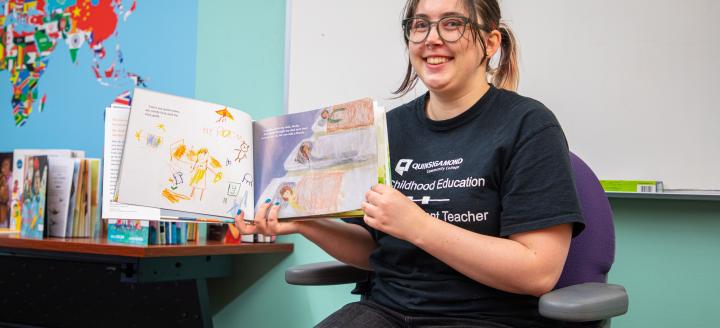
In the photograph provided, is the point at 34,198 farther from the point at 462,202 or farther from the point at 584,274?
the point at 584,274

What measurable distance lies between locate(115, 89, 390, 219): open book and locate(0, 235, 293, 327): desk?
1.67 ft

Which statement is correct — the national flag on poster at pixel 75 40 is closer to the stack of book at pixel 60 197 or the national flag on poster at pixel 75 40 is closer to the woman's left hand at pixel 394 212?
the stack of book at pixel 60 197

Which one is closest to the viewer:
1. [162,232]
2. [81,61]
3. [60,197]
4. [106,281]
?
[162,232]

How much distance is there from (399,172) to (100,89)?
1.66 meters

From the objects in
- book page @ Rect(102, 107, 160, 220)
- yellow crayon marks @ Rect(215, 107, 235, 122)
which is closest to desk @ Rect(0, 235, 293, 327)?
book page @ Rect(102, 107, 160, 220)

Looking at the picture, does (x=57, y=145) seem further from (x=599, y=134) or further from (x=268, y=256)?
(x=599, y=134)

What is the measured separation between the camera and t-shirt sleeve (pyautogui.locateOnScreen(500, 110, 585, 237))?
1.06 metres

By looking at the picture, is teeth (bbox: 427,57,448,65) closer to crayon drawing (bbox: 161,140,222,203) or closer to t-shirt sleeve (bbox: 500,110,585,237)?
t-shirt sleeve (bbox: 500,110,585,237)

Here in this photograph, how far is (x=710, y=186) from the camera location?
1594 millimetres

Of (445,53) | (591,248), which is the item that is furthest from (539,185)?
(445,53)

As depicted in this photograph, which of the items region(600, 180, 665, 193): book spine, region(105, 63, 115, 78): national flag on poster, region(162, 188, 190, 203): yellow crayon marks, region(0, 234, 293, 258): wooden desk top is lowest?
region(0, 234, 293, 258): wooden desk top

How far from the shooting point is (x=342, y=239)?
1369mm

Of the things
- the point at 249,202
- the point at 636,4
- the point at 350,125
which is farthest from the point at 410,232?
the point at 636,4

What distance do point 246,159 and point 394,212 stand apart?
345 mm
